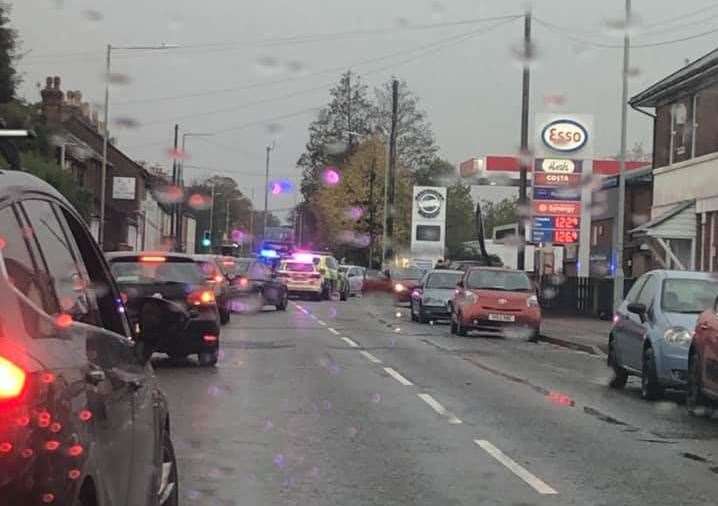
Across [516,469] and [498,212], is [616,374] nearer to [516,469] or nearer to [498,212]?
[516,469]

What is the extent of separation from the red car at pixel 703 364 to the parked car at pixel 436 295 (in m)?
15.8

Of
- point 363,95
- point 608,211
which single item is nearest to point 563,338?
point 608,211

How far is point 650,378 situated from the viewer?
1194cm

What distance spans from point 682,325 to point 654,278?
1.35 meters

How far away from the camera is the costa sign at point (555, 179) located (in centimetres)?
3167

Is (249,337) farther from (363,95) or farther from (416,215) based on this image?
(363,95)

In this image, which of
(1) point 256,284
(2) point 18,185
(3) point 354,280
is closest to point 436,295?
(1) point 256,284

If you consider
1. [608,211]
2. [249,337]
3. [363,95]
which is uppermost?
[363,95]

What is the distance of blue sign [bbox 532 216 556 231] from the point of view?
1214 inches

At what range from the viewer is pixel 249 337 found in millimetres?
19750

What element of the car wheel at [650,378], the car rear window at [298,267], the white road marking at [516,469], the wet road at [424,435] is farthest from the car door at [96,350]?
the car rear window at [298,267]

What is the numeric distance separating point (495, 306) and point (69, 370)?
781 inches

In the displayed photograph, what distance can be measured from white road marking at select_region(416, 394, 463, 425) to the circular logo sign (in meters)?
40.5

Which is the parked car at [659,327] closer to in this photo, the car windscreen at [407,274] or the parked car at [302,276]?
the car windscreen at [407,274]
